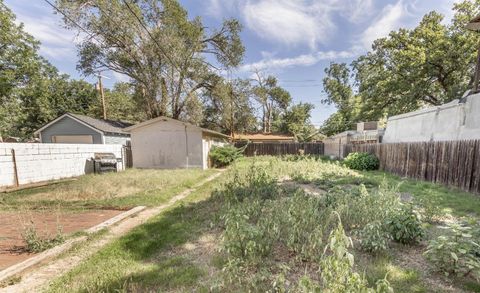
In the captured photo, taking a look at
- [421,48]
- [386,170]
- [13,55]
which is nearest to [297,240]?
[386,170]

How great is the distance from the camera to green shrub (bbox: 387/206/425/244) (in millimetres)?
3021

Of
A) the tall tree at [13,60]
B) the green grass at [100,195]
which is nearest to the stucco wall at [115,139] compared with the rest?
the tall tree at [13,60]

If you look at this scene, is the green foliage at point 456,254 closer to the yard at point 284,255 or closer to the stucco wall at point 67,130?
the yard at point 284,255

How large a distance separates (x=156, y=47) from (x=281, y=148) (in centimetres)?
1308

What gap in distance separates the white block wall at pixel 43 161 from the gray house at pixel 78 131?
13.8ft

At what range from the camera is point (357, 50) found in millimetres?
20625

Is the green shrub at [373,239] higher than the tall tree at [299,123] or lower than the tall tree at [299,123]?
lower

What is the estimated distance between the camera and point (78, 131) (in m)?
16.3

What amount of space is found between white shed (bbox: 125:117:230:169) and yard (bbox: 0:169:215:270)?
4.13 m

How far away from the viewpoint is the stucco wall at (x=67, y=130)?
52.6ft

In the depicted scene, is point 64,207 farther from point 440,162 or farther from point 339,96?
point 339,96

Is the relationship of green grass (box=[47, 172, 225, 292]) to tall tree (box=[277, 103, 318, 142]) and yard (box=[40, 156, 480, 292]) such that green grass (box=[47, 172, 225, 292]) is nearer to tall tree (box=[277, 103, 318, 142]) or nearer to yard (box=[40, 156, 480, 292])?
yard (box=[40, 156, 480, 292])

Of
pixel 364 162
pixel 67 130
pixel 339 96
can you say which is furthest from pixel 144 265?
pixel 339 96

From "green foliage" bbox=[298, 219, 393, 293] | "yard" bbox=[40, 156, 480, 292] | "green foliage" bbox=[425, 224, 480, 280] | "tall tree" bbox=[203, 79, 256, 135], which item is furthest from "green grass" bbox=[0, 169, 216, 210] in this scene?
"tall tree" bbox=[203, 79, 256, 135]
